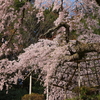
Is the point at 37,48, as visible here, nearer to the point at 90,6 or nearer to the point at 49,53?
the point at 49,53

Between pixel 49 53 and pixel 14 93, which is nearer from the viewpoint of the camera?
pixel 49 53

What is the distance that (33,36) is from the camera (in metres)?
10.2

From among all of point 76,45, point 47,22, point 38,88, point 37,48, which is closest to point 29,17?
point 47,22

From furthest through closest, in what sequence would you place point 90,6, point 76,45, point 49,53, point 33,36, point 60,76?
1. point 33,36
2. point 60,76
3. point 90,6
4. point 49,53
5. point 76,45

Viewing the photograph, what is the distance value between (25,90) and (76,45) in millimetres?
6504

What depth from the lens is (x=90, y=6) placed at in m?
5.47

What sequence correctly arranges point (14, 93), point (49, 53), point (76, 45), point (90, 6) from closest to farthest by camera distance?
point (76, 45), point (49, 53), point (90, 6), point (14, 93)

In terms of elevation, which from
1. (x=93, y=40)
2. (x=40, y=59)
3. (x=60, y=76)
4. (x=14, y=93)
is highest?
(x=93, y=40)

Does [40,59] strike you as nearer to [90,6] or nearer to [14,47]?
[90,6]

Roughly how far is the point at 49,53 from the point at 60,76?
1880 mm

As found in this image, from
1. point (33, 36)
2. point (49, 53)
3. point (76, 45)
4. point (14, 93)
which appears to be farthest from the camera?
point (33, 36)

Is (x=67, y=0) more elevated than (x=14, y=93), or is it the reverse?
(x=67, y=0)

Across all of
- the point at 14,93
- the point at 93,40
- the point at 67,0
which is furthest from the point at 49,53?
the point at 14,93

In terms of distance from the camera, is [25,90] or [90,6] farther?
[25,90]
